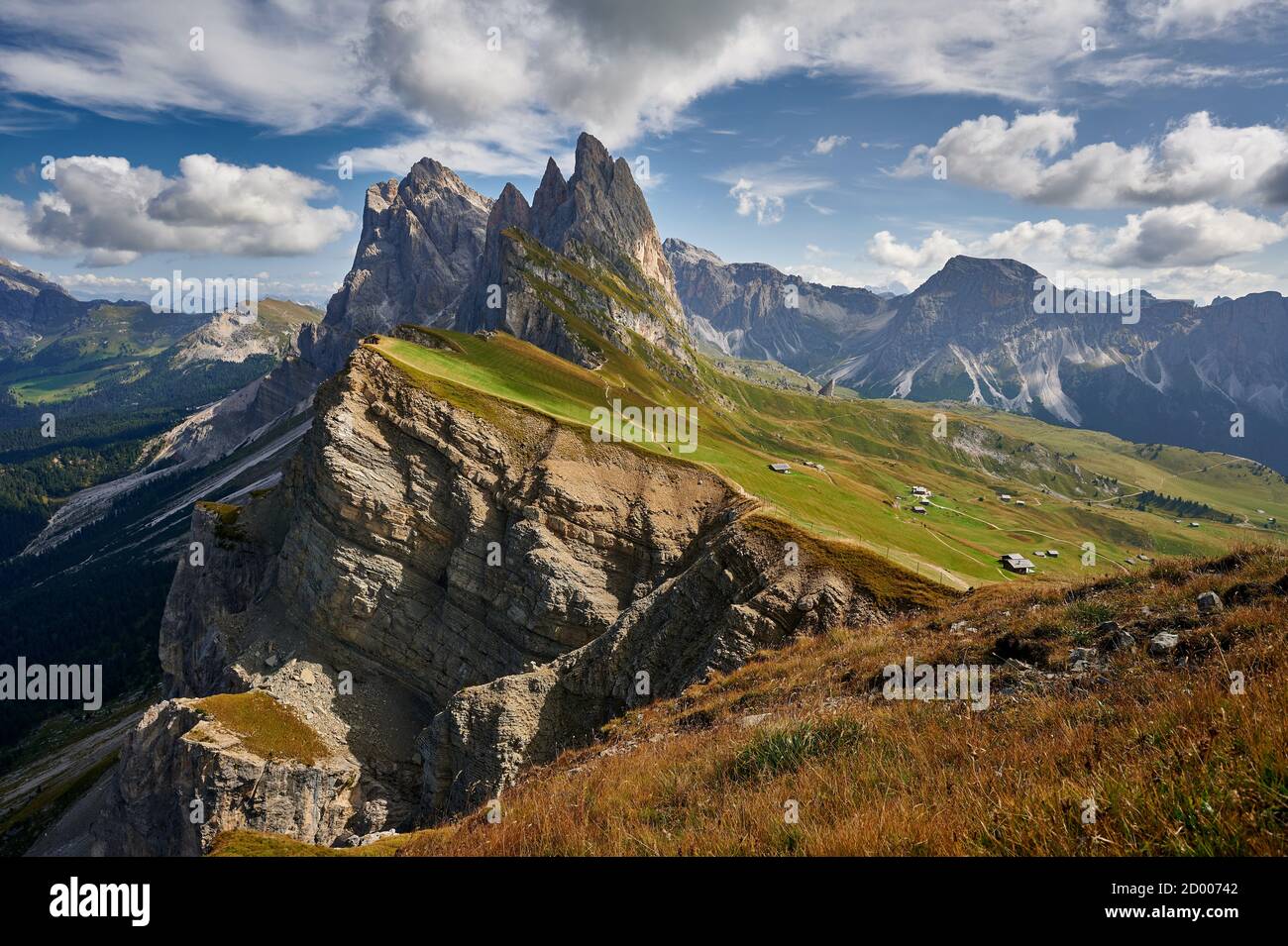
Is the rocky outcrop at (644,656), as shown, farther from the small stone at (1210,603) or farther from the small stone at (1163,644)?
the small stone at (1163,644)

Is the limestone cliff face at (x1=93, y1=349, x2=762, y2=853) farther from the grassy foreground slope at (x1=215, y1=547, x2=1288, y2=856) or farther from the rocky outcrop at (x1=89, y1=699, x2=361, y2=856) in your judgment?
the grassy foreground slope at (x1=215, y1=547, x2=1288, y2=856)

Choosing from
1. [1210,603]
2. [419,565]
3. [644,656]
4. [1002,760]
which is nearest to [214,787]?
[419,565]

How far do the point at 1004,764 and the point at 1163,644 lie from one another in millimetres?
6855

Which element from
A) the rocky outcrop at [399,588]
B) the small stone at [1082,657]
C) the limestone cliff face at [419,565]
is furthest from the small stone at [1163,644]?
the limestone cliff face at [419,565]

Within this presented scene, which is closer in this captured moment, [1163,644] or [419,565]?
[1163,644]

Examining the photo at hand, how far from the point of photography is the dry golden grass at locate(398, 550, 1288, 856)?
4863 millimetres

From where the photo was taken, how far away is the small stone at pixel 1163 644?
35.1ft

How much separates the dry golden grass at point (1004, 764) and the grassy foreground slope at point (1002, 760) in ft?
0.10

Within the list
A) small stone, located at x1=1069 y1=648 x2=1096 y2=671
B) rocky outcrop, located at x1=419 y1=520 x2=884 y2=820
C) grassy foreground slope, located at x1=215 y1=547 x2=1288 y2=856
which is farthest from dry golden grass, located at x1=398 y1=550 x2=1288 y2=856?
rocky outcrop, located at x1=419 y1=520 x2=884 y2=820

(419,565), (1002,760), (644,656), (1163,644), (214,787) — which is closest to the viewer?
(1002,760)

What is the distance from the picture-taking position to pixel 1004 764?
6852 millimetres

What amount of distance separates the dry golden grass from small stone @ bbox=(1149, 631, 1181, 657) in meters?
0.18

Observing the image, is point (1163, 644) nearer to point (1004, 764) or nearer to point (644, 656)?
point (1004, 764)

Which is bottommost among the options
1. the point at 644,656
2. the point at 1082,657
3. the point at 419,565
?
the point at 644,656
